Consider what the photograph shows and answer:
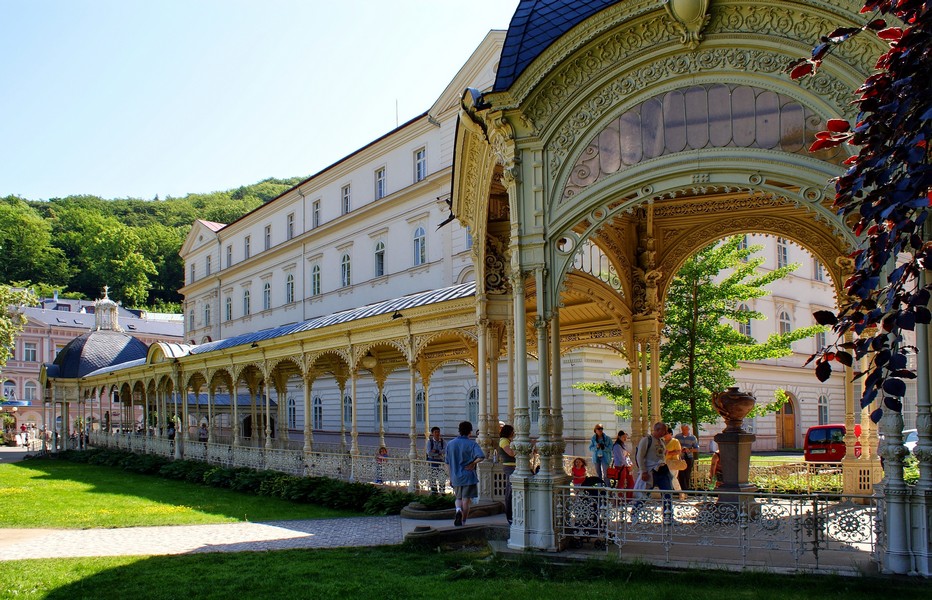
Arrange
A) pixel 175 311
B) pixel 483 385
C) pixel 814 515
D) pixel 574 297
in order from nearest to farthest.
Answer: pixel 814 515 < pixel 483 385 < pixel 574 297 < pixel 175 311

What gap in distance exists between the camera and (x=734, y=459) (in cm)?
1088

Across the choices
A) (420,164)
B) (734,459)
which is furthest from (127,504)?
(420,164)

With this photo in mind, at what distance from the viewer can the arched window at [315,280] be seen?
47188mm

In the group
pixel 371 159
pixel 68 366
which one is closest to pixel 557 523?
pixel 371 159

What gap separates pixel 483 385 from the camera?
13.4m

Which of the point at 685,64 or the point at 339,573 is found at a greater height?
the point at 685,64

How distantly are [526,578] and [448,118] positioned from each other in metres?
29.9

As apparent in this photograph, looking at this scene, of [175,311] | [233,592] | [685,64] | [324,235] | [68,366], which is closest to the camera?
[233,592]

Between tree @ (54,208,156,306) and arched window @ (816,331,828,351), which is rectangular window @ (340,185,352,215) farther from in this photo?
tree @ (54,208,156,306)

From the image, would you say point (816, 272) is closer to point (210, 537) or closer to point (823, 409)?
point (823, 409)

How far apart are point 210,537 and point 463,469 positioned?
453cm

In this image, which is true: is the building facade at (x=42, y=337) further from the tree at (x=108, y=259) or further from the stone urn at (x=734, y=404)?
the stone urn at (x=734, y=404)

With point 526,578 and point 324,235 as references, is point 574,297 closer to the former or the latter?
point 526,578

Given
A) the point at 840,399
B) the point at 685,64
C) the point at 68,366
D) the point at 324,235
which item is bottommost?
the point at 840,399
